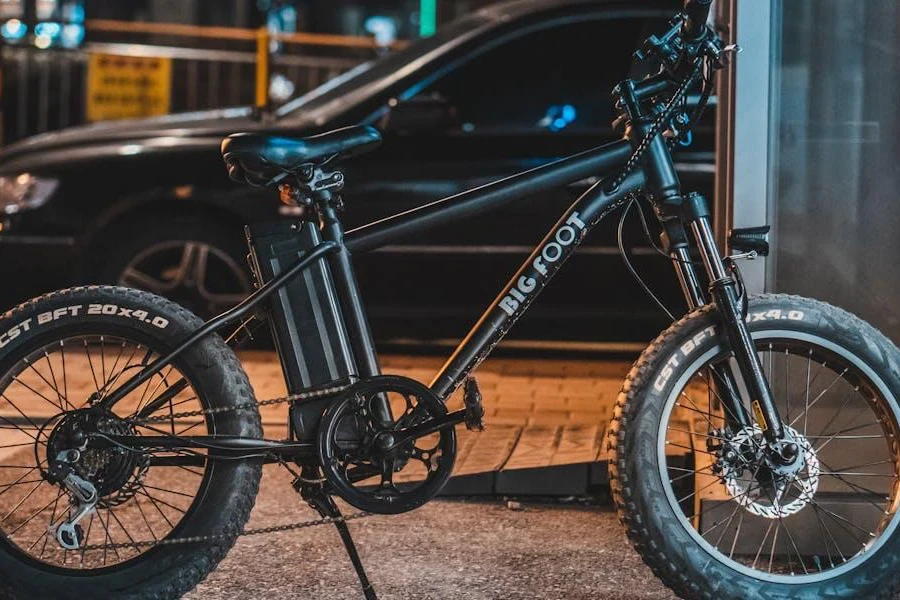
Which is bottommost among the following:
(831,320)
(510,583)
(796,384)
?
(510,583)

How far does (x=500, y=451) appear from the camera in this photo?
5.34 metres

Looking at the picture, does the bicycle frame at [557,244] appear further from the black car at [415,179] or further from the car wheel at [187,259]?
the car wheel at [187,259]

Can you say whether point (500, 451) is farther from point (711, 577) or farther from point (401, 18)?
point (401, 18)

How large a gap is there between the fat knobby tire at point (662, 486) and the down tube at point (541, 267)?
13.4 inches

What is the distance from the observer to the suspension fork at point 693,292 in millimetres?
3730

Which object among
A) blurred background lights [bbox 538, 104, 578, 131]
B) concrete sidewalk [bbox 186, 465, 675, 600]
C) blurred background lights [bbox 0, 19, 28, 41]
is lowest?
concrete sidewalk [bbox 186, 465, 675, 600]

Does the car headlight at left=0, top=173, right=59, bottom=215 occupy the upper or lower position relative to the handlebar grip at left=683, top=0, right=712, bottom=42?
lower

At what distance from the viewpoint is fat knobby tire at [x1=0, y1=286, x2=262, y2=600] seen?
3.55 m

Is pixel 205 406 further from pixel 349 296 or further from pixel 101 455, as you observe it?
pixel 349 296

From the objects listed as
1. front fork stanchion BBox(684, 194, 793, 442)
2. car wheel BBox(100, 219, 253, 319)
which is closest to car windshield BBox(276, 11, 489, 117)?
car wheel BBox(100, 219, 253, 319)

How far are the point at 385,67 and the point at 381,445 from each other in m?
4.10

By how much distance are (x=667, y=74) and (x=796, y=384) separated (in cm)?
104

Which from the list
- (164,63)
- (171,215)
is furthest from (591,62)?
(164,63)

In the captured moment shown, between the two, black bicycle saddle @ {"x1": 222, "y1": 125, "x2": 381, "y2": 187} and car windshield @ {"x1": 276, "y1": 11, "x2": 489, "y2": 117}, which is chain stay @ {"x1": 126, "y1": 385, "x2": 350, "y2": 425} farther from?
car windshield @ {"x1": 276, "y1": 11, "x2": 489, "y2": 117}
